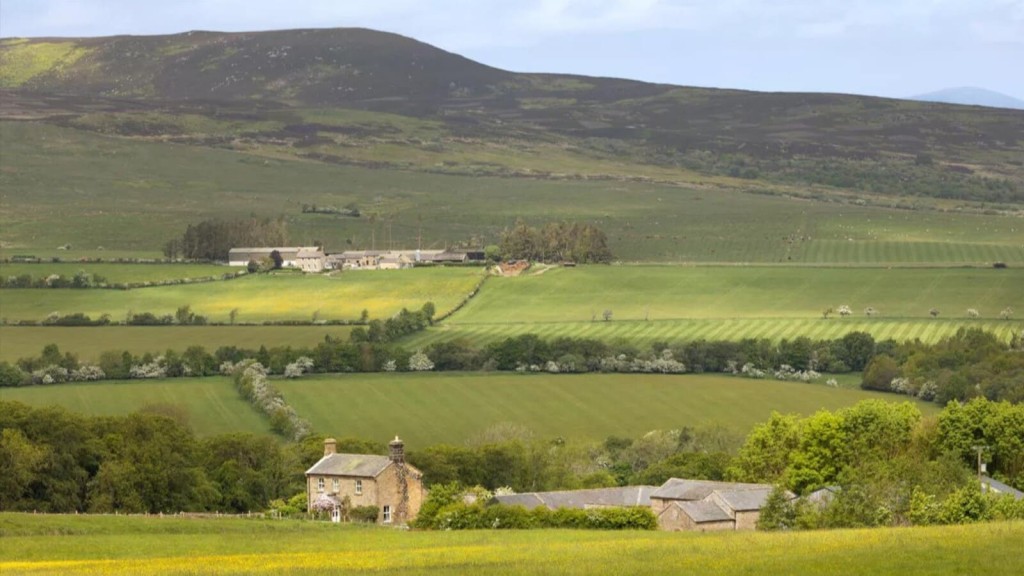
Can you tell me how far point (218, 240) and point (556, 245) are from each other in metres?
32.3

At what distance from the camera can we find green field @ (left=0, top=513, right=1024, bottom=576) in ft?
133

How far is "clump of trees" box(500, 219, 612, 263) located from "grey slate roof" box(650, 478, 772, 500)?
344ft

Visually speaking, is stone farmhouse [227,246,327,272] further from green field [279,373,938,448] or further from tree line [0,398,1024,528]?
tree line [0,398,1024,528]

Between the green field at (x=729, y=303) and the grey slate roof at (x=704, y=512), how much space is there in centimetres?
5683

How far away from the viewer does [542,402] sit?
101 metres

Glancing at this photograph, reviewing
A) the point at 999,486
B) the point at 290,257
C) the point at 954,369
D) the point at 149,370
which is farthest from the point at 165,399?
the point at 290,257

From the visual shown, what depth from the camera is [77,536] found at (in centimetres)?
5216

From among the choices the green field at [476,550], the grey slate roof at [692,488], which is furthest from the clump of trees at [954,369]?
the green field at [476,550]

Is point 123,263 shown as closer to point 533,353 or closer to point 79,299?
point 79,299

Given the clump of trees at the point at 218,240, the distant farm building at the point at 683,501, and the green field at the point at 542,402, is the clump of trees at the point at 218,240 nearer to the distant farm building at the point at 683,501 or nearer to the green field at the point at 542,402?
the green field at the point at 542,402

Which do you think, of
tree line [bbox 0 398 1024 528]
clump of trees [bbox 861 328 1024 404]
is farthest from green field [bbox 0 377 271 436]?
clump of trees [bbox 861 328 1024 404]

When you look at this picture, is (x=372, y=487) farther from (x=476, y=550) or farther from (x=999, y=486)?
(x=476, y=550)

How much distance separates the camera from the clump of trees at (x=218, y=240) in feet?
581

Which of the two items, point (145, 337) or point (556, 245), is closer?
point (145, 337)
